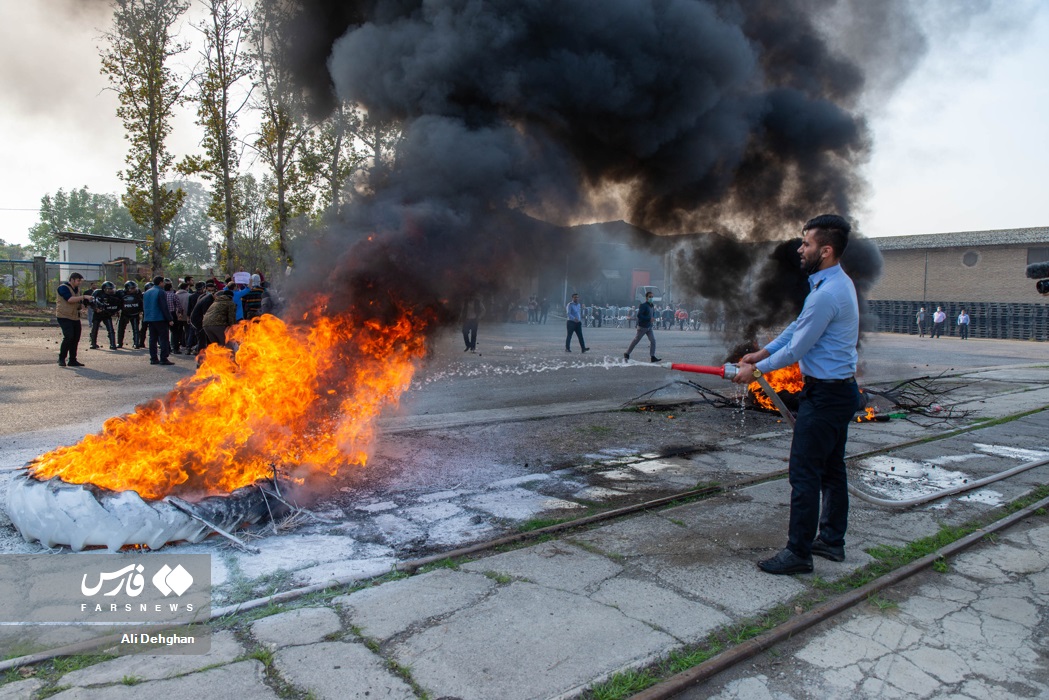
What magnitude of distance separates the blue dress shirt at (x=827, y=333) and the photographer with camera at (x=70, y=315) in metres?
12.9

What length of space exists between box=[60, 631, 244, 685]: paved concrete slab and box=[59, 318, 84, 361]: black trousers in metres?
11.8

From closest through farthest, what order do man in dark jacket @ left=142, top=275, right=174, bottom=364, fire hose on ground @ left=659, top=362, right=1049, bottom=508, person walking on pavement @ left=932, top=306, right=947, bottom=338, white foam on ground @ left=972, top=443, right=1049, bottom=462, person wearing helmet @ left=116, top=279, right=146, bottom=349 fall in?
fire hose on ground @ left=659, top=362, right=1049, bottom=508 → white foam on ground @ left=972, top=443, right=1049, bottom=462 → man in dark jacket @ left=142, top=275, right=174, bottom=364 → person wearing helmet @ left=116, top=279, right=146, bottom=349 → person walking on pavement @ left=932, top=306, right=947, bottom=338

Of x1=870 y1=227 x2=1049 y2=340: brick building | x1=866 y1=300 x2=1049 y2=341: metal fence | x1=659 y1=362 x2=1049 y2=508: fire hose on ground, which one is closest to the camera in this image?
x1=659 y1=362 x2=1049 y2=508: fire hose on ground

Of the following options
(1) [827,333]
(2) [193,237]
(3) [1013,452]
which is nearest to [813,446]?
(1) [827,333]

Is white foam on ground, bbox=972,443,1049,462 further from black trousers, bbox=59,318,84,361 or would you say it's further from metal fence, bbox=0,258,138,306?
metal fence, bbox=0,258,138,306

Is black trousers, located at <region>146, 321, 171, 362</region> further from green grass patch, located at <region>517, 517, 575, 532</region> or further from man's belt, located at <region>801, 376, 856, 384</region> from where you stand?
man's belt, located at <region>801, 376, 856, 384</region>

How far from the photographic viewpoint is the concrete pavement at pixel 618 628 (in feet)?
8.91

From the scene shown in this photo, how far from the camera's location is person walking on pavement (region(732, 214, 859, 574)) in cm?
391

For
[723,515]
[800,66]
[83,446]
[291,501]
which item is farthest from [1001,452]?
[83,446]

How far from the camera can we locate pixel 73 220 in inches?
Result: 3159

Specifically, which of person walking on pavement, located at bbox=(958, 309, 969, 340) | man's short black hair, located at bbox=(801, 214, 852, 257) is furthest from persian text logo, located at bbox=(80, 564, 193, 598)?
person walking on pavement, located at bbox=(958, 309, 969, 340)

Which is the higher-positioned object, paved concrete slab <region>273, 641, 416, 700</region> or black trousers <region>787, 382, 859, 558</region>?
black trousers <region>787, 382, 859, 558</region>

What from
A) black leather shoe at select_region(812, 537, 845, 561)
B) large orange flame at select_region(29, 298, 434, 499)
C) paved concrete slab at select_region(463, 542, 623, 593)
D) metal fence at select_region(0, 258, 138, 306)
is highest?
metal fence at select_region(0, 258, 138, 306)

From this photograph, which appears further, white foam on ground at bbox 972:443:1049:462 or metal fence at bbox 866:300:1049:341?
metal fence at bbox 866:300:1049:341
